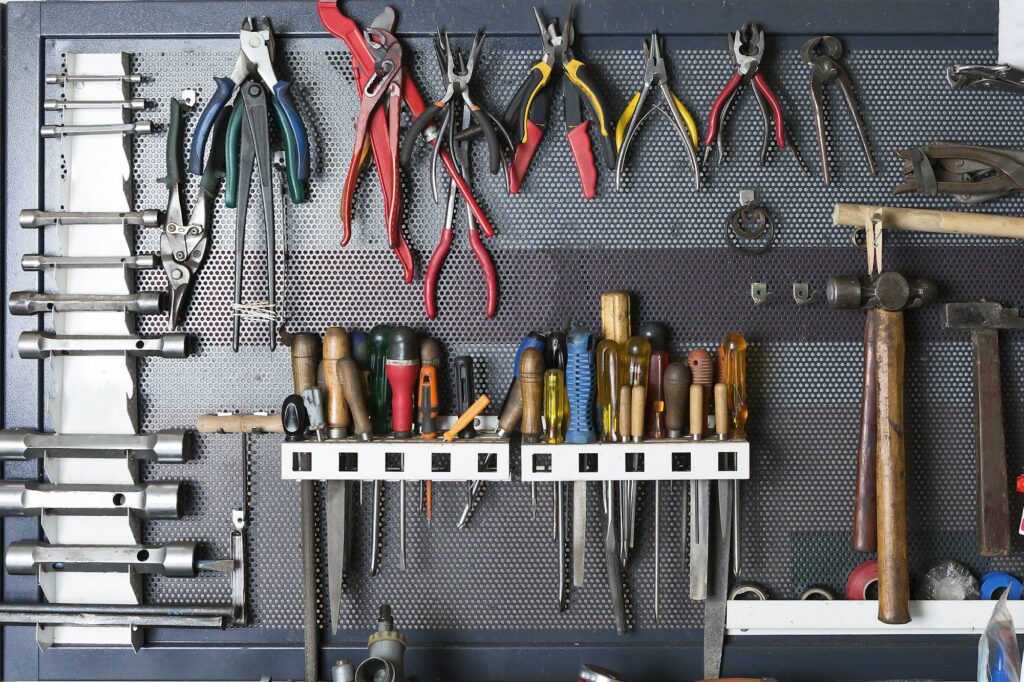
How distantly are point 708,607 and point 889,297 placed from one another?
2.40 feet

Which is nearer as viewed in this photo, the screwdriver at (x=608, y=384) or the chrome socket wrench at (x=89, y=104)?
the screwdriver at (x=608, y=384)

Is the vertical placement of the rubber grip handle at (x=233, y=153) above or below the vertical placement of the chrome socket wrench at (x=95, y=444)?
above

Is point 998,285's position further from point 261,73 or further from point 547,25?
point 261,73

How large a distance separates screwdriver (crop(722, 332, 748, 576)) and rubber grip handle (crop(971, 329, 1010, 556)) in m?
0.50

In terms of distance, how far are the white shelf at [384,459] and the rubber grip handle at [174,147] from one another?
602 millimetres

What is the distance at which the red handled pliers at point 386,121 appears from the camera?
1.64 meters

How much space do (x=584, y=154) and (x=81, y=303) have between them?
3.57 ft

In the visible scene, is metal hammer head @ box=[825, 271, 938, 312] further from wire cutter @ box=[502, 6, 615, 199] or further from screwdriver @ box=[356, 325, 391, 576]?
screwdriver @ box=[356, 325, 391, 576]

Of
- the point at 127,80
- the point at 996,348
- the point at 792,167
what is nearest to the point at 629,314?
the point at 792,167

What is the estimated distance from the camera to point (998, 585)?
5.57 feet

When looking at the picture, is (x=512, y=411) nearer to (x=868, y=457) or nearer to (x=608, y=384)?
(x=608, y=384)

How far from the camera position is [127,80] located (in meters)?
1.70

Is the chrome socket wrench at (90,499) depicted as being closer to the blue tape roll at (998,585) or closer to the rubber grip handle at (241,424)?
the rubber grip handle at (241,424)

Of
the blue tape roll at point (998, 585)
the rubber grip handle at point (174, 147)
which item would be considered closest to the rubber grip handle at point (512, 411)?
the rubber grip handle at point (174, 147)
